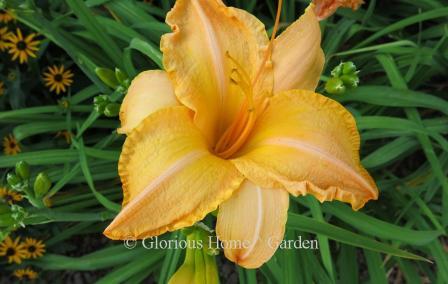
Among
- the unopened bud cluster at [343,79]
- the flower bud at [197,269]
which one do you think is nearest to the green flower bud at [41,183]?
the flower bud at [197,269]

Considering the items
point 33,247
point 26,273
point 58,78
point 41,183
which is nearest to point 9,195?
point 33,247

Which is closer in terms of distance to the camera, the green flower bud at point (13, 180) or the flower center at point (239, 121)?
the flower center at point (239, 121)

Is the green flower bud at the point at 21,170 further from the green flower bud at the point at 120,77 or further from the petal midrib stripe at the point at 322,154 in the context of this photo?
the petal midrib stripe at the point at 322,154

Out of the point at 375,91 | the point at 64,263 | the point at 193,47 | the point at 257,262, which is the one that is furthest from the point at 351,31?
the point at 64,263

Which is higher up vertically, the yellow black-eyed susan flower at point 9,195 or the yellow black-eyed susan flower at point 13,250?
the yellow black-eyed susan flower at point 9,195

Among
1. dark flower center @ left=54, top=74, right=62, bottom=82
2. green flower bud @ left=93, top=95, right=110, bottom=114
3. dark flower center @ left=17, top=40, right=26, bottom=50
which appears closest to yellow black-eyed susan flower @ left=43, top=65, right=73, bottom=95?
dark flower center @ left=54, top=74, right=62, bottom=82

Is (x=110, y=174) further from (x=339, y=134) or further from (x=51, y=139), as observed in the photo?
(x=339, y=134)
